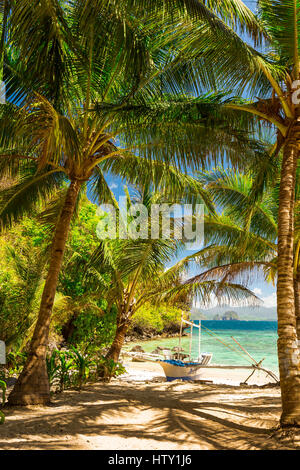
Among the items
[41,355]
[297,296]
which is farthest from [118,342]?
[297,296]

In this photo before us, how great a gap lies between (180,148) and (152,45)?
1.88 m

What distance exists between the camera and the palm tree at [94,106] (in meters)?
5.25

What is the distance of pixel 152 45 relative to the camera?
655 centimetres

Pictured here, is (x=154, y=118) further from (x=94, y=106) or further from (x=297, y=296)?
(x=297, y=296)

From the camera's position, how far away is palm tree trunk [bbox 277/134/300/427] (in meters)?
5.01

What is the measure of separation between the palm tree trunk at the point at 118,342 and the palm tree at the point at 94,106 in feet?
15.0

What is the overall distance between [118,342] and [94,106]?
22.3ft

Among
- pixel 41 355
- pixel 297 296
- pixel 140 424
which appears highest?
pixel 297 296

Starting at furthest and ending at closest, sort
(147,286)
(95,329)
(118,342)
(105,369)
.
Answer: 1. (95,329)
2. (147,286)
3. (118,342)
4. (105,369)

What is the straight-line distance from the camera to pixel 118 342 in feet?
35.3

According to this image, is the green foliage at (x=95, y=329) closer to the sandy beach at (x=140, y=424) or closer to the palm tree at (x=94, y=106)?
the sandy beach at (x=140, y=424)

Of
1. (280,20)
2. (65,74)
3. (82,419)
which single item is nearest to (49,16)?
(65,74)

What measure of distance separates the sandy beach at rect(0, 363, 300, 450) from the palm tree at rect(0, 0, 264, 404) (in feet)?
3.21
